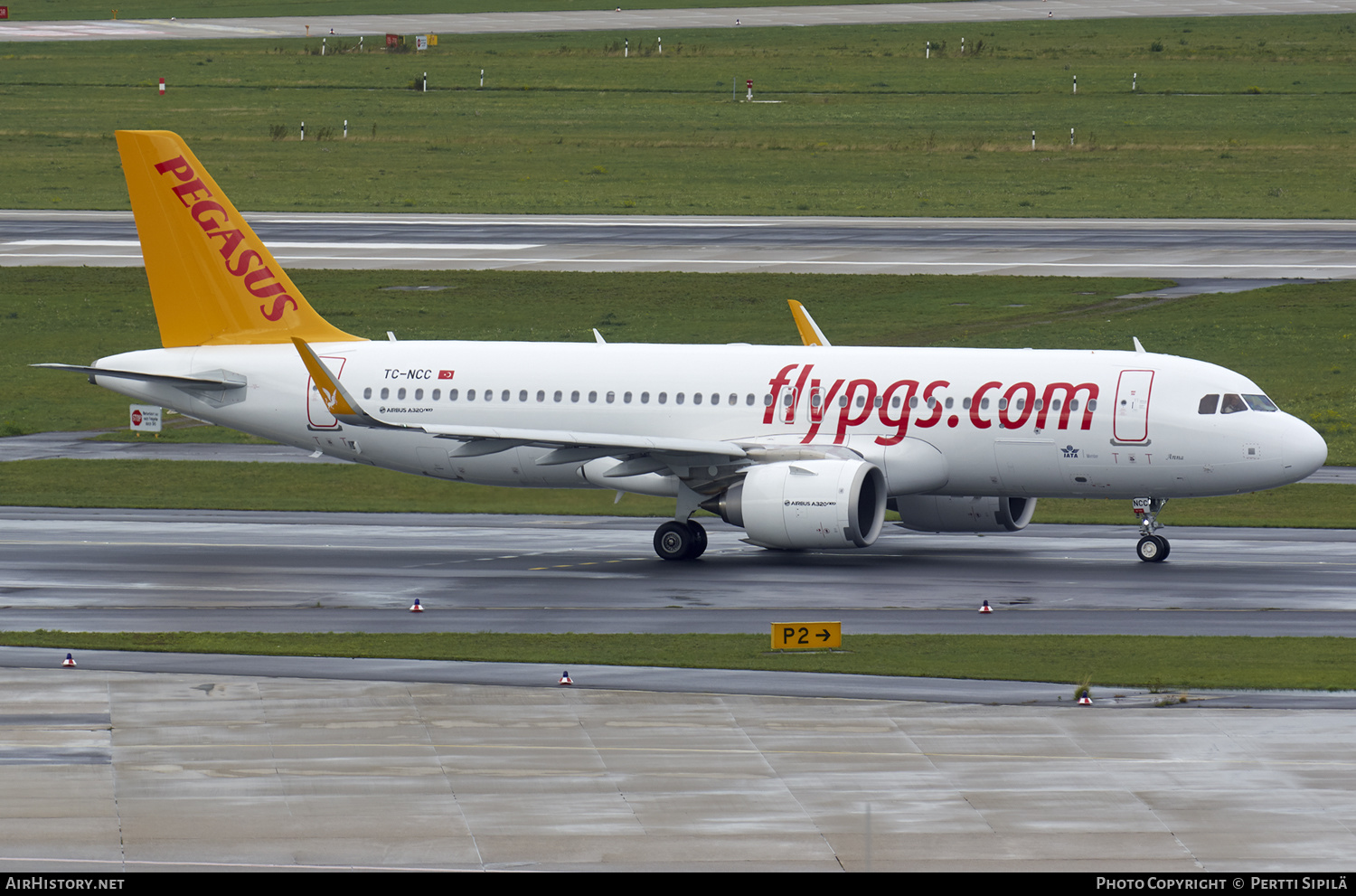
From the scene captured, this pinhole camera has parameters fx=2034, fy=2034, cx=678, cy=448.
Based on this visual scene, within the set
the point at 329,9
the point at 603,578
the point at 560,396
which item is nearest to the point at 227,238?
the point at 560,396

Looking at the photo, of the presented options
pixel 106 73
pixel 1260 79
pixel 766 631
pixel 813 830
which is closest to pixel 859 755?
pixel 813 830

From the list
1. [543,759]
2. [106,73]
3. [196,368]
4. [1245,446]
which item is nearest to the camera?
[543,759]

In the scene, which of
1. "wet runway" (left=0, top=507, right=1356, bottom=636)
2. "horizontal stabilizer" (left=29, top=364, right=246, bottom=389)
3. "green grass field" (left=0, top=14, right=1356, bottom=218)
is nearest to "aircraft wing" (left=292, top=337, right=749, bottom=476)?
"wet runway" (left=0, top=507, right=1356, bottom=636)

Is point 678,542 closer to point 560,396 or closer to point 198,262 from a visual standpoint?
point 560,396

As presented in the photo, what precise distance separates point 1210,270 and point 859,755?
53856 mm

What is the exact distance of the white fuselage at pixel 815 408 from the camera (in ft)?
134

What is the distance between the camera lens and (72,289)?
3017 inches

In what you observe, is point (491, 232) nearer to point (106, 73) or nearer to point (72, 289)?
point (72, 289)

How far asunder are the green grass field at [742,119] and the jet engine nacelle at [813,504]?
177 ft

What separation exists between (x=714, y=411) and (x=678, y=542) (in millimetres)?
2961

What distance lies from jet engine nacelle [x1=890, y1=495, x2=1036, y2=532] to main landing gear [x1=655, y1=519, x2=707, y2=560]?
447cm

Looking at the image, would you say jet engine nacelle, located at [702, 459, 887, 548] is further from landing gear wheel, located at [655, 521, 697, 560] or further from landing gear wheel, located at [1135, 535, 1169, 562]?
landing gear wheel, located at [1135, 535, 1169, 562]

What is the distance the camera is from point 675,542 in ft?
138

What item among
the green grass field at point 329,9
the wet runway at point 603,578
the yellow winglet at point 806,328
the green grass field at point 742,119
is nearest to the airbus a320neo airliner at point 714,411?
the yellow winglet at point 806,328
